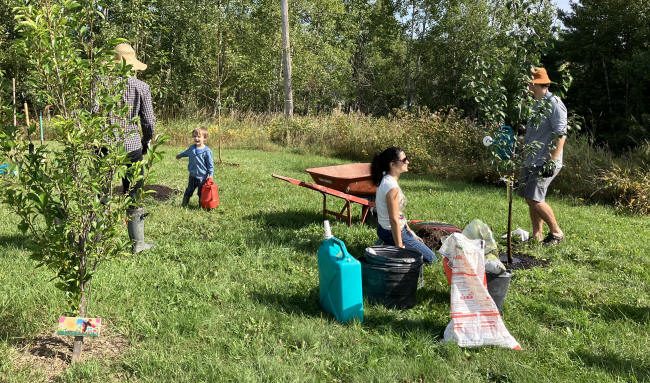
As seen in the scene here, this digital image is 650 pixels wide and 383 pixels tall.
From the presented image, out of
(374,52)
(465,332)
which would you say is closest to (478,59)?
(465,332)

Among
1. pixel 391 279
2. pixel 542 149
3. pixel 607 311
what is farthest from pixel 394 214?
pixel 542 149

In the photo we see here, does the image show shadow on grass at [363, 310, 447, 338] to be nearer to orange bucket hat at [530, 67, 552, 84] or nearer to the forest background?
the forest background

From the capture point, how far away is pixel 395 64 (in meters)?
33.6

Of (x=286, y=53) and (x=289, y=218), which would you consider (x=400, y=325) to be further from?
(x=286, y=53)

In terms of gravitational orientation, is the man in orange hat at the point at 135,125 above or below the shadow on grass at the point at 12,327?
above

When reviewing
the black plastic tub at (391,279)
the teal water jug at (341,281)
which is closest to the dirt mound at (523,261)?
the black plastic tub at (391,279)

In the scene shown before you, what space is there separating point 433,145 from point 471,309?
9049 mm

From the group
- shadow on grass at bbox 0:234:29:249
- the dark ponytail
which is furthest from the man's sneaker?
shadow on grass at bbox 0:234:29:249

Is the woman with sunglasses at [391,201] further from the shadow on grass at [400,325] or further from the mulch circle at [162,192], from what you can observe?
the mulch circle at [162,192]

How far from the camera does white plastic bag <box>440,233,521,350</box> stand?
332 centimetres

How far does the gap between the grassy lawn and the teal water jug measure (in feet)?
0.36

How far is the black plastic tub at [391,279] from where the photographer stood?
3812 millimetres

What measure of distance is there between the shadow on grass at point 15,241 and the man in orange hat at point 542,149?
16.7ft

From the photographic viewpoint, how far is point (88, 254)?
3.01 m
